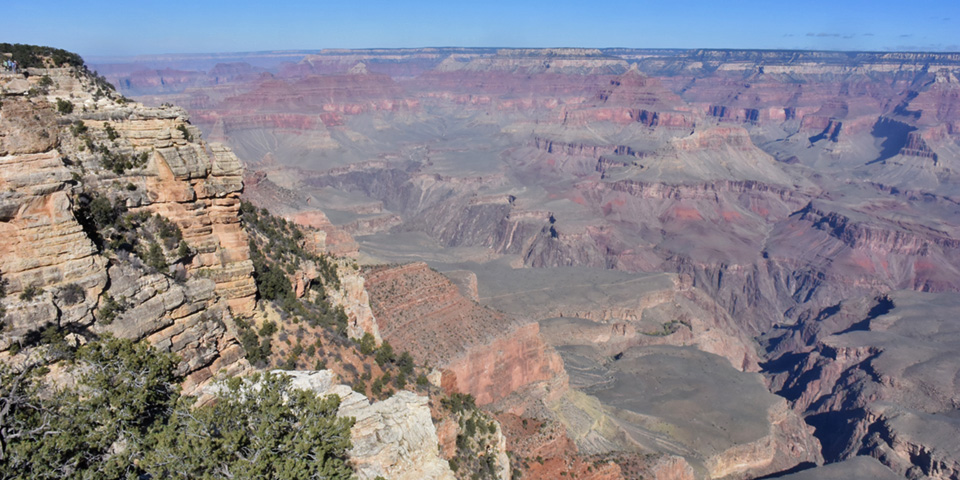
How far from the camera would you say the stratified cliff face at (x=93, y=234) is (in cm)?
1311

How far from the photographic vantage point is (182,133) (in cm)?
1866

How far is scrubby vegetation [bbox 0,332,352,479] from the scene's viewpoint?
11.9 metres

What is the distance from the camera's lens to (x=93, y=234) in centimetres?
1558

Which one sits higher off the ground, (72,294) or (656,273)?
(72,294)

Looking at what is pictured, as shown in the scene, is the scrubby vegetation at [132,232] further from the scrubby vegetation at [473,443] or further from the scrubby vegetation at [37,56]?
the scrubby vegetation at [473,443]

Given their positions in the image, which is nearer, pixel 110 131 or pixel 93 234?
pixel 93 234

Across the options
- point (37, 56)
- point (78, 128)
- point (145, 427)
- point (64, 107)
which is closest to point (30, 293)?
point (145, 427)

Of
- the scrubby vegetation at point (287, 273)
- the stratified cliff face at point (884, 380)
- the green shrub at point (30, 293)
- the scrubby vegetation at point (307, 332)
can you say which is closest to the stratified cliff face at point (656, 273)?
the stratified cliff face at point (884, 380)

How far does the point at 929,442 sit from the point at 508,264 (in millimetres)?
64006

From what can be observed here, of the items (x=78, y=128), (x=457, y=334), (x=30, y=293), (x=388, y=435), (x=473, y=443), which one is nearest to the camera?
(x=30, y=293)

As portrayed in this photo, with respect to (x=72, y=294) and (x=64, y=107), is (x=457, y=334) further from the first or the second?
(x=72, y=294)

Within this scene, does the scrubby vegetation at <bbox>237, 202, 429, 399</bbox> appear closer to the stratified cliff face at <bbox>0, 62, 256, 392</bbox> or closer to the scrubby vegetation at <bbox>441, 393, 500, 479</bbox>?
the stratified cliff face at <bbox>0, 62, 256, 392</bbox>

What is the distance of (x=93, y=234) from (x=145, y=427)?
5223 mm

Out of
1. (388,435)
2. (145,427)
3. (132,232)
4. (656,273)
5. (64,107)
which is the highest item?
(64,107)
